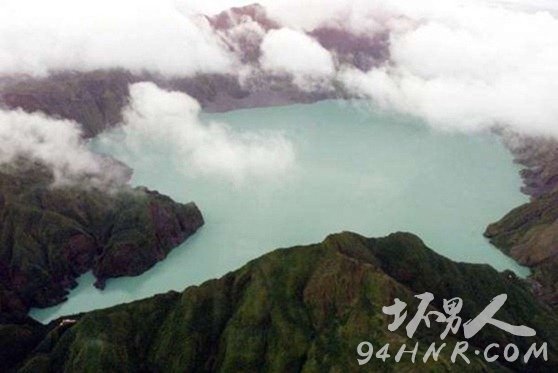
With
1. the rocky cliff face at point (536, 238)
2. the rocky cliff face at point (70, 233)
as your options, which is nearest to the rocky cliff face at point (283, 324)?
the rocky cliff face at point (70, 233)

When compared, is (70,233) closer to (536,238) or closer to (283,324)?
(283,324)

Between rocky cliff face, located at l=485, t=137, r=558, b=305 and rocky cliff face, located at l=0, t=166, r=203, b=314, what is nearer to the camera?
rocky cliff face, located at l=0, t=166, r=203, b=314

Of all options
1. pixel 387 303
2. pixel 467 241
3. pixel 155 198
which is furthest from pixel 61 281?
pixel 467 241

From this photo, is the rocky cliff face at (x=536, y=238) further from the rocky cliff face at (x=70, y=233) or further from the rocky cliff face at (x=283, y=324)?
the rocky cliff face at (x=70, y=233)

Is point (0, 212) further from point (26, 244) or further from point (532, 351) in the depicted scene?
point (532, 351)

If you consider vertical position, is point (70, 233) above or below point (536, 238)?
above

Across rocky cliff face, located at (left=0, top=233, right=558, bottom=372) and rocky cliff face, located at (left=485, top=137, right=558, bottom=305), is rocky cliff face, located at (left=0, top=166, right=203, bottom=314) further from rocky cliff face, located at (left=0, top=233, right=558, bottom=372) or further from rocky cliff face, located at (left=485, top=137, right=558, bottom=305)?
rocky cliff face, located at (left=485, top=137, right=558, bottom=305)

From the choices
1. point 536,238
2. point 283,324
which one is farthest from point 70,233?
point 536,238

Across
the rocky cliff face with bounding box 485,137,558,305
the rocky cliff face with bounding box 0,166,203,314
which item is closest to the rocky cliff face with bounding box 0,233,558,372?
the rocky cliff face with bounding box 0,166,203,314
